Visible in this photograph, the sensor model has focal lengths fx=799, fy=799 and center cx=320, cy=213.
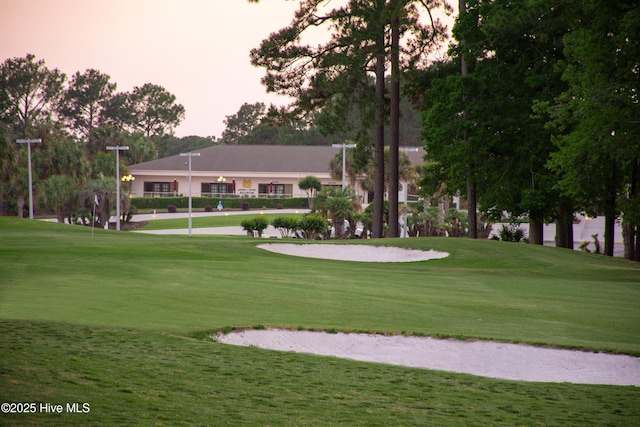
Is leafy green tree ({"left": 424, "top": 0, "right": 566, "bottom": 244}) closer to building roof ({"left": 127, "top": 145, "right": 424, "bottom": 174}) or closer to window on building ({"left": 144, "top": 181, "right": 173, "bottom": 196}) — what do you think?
building roof ({"left": 127, "top": 145, "right": 424, "bottom": 174})

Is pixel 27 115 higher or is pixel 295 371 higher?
pixel 27 115

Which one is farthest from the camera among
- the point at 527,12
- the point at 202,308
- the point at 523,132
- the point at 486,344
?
the point at 523,132

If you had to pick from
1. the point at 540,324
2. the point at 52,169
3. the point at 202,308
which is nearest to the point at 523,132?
the point at 540,324

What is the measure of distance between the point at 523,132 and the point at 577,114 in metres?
7.19

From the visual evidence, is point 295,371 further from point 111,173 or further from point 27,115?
point 27,115

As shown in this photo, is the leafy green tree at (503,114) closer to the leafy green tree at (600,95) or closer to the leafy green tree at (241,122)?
the leafy green tree at (600,95)

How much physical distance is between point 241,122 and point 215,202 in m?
55.9

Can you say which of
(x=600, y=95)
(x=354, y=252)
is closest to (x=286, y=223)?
(x=354, y=252)

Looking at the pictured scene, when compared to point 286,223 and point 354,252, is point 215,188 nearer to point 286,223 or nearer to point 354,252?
point 286,223

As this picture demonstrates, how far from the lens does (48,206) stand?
2803 inches

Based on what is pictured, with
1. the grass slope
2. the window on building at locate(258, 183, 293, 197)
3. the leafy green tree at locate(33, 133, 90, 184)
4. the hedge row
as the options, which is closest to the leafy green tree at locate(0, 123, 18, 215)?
the leafy green tree at locate(33, 133, 90, 184)

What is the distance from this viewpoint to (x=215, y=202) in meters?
83.2

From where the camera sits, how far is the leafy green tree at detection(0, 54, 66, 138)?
7274 cm

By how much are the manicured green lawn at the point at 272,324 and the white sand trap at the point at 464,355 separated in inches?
13.5
